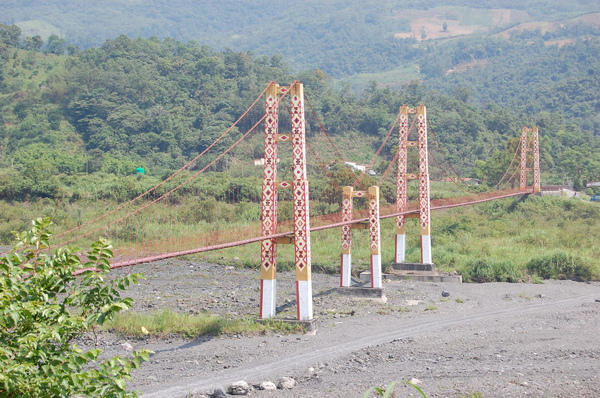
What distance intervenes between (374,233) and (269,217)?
4.72 metres

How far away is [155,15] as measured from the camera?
19262cm

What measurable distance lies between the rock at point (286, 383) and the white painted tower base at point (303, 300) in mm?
2907

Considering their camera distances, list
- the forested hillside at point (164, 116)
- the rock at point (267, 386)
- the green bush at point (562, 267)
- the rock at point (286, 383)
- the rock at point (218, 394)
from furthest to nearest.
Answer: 1. the forested hillside at point (164, 116)
2. the green bush at point (562, 267)
3. the rock at point (286, 383)
4. the rock at point (267, 386)
5. the rock at point (218, 394)

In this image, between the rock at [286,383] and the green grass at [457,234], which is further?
the green grass at [457,234]

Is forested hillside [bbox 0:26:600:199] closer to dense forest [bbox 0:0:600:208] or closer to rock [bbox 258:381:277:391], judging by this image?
dense forest [bbox 0:0:600:208]

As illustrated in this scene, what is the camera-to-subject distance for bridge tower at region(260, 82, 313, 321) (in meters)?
12.8

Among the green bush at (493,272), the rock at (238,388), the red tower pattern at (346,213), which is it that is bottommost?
the green bush at (493,272)

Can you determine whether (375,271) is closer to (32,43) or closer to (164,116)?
(164,116)

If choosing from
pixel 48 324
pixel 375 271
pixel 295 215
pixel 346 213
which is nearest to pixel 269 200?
pixel 295 215

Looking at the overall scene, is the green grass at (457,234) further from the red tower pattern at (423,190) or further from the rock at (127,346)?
the rock at (127,346)

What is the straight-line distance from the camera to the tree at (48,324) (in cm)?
430

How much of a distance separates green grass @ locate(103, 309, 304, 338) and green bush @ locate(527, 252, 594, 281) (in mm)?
10728

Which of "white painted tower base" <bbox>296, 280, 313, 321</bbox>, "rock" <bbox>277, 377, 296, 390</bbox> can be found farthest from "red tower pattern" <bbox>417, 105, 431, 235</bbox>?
"rock" <bbox>277, 377, 296, 390</bbox>

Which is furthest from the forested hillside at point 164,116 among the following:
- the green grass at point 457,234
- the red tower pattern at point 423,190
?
the red tower pattern at point 423,190
